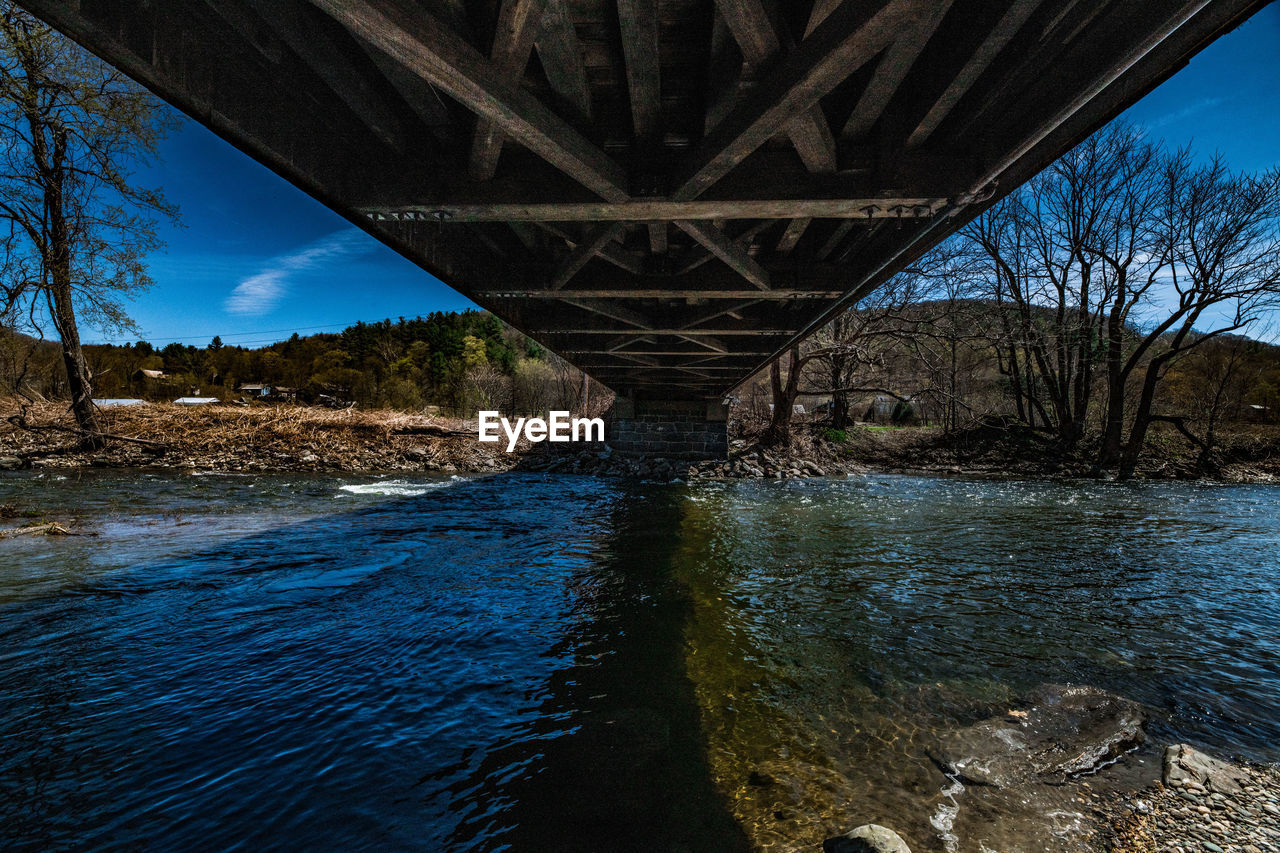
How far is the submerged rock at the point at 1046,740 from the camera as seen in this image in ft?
9.12

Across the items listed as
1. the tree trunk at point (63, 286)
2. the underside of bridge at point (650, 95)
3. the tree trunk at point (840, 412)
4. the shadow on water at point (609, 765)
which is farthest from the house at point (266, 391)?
the shadow on water at point (609, 765)

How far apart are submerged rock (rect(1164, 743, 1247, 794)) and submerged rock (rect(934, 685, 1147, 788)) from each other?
0.21 m

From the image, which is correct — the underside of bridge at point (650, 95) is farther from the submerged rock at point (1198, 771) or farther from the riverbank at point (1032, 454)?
the riverbank at point (1032, 454)

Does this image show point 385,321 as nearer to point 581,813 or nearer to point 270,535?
point 270,535

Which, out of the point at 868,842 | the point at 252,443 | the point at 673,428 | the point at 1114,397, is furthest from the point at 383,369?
the point at 868,842

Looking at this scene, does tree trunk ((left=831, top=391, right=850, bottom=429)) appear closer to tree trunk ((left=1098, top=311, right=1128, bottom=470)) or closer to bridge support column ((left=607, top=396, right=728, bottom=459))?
bridge support column ((left=607, top=396, right=728, bottom=459))

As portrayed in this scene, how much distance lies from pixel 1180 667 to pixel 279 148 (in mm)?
7832

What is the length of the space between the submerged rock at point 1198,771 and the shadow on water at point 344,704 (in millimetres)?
2405

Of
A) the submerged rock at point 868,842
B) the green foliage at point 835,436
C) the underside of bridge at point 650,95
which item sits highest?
the underside of bridge at point 650,95

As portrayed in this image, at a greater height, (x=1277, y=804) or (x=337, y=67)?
(x=337, y=67)

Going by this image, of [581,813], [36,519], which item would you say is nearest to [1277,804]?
[581,813]

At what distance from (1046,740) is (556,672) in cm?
313

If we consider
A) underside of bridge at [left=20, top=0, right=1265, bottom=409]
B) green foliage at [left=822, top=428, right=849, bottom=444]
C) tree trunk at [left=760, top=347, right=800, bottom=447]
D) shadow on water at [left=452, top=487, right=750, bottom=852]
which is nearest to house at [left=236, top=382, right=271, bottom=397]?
tree trunk at [left=760, top=347, right=800, bottom=447]

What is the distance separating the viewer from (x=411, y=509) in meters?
11.0
